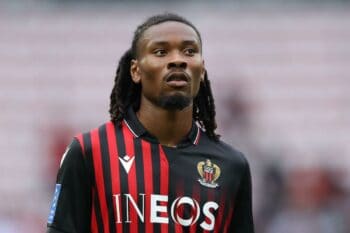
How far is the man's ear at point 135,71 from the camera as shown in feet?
12.9

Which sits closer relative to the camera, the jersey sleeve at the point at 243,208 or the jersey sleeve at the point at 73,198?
the jersey sleeve at the point at 73,198

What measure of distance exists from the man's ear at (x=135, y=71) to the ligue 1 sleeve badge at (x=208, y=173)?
39cm

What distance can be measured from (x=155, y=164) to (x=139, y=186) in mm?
120

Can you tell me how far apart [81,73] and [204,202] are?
26.8ft

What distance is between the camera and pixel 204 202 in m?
3.83

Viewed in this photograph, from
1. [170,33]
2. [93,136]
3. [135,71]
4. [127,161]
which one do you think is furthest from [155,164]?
[170,33]

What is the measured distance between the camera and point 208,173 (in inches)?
153

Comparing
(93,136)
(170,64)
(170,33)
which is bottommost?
(93,136)

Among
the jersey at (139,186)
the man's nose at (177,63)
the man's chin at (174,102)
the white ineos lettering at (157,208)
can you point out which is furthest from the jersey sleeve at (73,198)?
the man's nose at (177,63)

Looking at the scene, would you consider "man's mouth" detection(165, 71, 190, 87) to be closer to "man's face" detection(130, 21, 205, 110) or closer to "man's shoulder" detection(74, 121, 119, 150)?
"man's face" detection(130, 21, 205, 110)

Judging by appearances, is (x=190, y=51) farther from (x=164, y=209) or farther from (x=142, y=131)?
(x=164, y=209)

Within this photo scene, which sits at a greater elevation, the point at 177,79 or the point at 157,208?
the point at 177,79

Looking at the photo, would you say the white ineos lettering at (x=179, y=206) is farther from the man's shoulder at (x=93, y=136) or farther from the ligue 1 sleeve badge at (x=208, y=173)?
the man's shoulder at (x=93, y=136)

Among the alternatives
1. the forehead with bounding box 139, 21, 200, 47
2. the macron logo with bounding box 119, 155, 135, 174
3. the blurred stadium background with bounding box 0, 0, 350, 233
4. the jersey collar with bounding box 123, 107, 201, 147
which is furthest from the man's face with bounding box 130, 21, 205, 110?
the blurred stadium background with bounding box 0, 0, 350, 233
